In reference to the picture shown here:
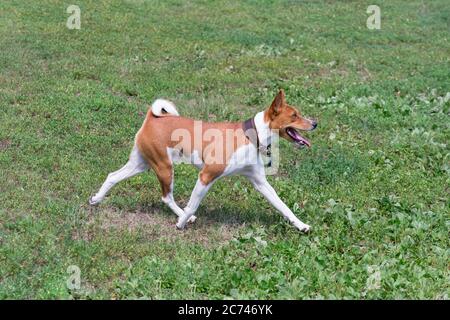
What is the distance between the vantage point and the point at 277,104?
7.28 m

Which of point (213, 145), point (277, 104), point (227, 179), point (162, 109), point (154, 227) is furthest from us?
point (227, 179)

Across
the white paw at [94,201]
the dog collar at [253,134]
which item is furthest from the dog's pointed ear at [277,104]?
the white paw at [94,201]

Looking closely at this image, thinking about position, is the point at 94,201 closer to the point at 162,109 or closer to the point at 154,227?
the point at 154,227

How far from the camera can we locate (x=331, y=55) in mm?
15414

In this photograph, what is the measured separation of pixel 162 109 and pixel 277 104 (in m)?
1.38

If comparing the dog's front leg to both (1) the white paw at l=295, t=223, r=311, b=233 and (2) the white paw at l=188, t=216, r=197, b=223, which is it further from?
(2) the white paw at l=188, t=216, r=197, b=223

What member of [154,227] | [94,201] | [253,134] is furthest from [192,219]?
[253,134]

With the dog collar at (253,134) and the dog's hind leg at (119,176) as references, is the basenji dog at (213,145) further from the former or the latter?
the dog's hind leg at (119,176)

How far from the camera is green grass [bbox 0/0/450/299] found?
21.0 feet

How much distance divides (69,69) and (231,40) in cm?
443

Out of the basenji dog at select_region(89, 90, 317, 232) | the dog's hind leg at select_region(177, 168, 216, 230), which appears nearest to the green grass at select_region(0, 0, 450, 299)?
the dog's hind leg at select_region(177, 168, 216, 230)

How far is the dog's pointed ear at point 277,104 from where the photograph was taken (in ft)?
23.8

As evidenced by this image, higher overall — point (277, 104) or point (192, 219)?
point (277, 104)
